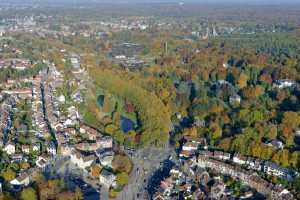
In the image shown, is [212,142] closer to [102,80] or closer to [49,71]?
[102,80]

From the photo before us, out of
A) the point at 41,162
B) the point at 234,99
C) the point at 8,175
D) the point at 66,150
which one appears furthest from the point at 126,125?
the point at 8,175

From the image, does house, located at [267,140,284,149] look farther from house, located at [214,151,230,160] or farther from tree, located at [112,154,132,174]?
tree, located at [112,154,132,174]

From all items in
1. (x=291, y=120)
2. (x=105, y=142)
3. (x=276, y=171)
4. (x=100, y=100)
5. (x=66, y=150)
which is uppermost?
(x=291, y=120)

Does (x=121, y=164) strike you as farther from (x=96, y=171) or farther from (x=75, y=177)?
(x=75, y=177)

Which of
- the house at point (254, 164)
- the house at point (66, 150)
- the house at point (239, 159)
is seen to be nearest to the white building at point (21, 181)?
the house at point (66, 150)

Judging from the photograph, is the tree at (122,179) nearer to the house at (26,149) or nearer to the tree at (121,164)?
the tree at (121,164)

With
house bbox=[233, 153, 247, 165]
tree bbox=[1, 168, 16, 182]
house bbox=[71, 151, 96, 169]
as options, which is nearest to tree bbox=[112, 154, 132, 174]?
house bbox=[71, 151, 96, 169]
